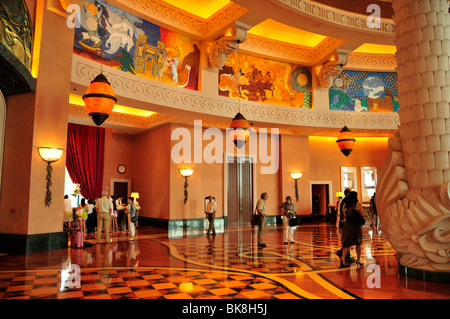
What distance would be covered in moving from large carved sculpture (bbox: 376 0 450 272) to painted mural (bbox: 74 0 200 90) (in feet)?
23.6

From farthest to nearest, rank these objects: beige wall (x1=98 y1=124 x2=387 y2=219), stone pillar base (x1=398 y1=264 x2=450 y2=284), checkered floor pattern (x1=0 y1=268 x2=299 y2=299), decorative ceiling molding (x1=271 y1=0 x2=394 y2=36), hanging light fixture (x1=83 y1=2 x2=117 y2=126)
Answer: beige wall (x1=98 y1=124 x2=387 y2=219) < decorative ceiling molding (x1=271 y1=0 x2=394 y2=36) < hanging light fixture (x1=83 y1=2 x2=117 y2=126) < stone pillar base (x1=398 y1=264 x2=450 y2=284) < checkered floor pattern (x1=0 y1=268 x2=299 y2=299)

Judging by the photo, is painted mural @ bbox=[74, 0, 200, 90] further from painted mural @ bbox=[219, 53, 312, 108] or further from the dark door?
the dark door

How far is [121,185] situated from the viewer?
15391mm

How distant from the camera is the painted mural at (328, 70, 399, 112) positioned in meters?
14.8

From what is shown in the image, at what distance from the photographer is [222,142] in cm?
1414

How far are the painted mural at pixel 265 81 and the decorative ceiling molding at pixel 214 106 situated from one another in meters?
0.45

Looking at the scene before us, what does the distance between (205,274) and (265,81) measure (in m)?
9.90

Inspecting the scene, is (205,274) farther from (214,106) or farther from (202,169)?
(202,169)

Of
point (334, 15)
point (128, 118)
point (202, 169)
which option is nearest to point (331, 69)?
point (334, 15)

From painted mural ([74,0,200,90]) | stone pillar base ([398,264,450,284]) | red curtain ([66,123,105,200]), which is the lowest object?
stone pillar base ([398,264,450,284])

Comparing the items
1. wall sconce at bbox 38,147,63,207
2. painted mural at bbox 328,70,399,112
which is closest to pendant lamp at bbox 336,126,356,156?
painted mural at bbox 328,70,399,112

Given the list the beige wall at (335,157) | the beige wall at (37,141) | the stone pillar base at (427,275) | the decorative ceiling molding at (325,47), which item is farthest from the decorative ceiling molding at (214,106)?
the stone pillar base at (427,275)
